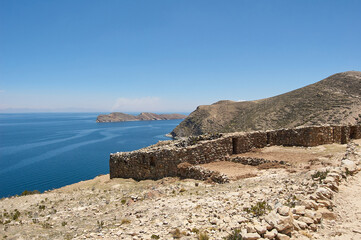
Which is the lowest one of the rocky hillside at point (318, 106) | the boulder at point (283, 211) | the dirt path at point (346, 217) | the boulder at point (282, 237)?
the dirt path at point (346, 217)

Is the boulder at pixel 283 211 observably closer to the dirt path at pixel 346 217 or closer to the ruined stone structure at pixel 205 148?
the dirt path at pixel 346 217

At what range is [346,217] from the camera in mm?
5672

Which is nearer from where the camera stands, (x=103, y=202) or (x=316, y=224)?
(x=316, y=224)

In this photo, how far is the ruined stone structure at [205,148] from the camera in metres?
14.5

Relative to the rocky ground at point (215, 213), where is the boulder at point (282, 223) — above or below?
above

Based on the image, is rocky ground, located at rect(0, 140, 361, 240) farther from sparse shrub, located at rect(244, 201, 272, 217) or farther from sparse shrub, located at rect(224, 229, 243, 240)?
sparse shrub, located at rect(224, 229, 243, 240)

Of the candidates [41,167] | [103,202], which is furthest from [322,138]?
[41,167]

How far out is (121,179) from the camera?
15609 millimetres

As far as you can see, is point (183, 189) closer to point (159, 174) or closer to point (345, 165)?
point (159, 174)

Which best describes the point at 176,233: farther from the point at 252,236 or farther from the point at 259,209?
the point at 259,209

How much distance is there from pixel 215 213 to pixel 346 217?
11.0 ft

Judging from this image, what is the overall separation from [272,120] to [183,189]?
5517 cm

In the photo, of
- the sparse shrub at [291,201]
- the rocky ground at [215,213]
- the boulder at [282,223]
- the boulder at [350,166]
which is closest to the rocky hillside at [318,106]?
the boulder at [350,166]

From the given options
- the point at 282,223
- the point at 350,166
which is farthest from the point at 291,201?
the point at 350,166
